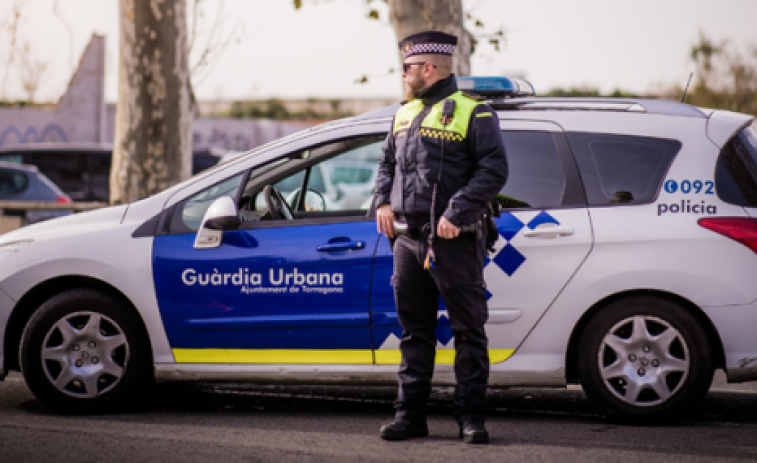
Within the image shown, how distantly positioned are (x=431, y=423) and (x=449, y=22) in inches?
255

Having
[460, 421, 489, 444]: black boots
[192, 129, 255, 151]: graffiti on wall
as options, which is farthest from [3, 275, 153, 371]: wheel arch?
[192, 129, 255, 151]: graffiti on wall

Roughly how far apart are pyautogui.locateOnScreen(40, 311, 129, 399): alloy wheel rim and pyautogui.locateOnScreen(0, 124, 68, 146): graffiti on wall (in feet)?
89.0

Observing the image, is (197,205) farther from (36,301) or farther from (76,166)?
(76,166)

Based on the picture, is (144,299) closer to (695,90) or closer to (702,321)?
(702,321)

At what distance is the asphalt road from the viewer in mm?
Result: 4203

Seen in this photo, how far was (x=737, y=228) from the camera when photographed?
15.3 ft

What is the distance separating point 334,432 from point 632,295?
1.63m

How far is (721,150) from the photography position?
4.79 meters

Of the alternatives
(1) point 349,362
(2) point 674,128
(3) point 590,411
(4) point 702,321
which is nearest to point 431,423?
(1) point 349,362

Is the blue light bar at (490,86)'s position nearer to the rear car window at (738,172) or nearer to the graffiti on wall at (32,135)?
the rear car window at (738,172)

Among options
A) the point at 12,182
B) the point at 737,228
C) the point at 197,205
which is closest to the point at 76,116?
the point at 12,182

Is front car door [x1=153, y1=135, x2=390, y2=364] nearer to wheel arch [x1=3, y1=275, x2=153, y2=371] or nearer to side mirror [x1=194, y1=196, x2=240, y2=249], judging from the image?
side mirror [x1=194, y1=196, x2=240, y2=249]

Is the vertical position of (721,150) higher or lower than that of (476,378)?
higher

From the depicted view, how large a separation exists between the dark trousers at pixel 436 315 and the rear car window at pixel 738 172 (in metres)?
1.32
